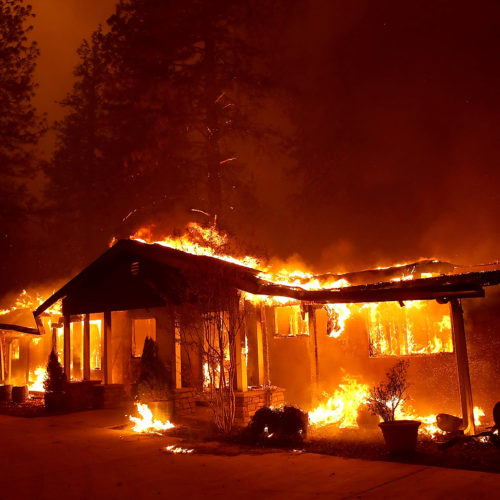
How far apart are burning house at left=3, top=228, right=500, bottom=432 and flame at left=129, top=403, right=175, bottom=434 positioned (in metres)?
0.96

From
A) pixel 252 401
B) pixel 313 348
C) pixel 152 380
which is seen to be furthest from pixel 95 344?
pixel 313 348

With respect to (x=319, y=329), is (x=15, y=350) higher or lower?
higher

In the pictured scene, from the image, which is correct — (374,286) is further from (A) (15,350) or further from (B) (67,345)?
(A) (15,350)

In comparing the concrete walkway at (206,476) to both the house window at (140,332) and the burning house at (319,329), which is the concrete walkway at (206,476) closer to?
the burning house at (319,329)

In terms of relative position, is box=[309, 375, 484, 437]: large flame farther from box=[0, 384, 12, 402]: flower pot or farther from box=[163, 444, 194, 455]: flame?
box=[0, 384, 12, 402]: flower pot

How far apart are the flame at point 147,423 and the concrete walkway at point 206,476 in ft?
5.06

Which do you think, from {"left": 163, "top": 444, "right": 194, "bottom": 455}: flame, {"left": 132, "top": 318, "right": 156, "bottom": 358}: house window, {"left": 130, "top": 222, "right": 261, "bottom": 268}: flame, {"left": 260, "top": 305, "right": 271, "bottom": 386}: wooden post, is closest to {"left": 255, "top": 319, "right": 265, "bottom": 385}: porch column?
{"left": 260, "top": 305, "right": 271, "bottom": 386}: wooden post

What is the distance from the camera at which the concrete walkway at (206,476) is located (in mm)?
7047

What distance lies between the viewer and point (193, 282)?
39.0 ft

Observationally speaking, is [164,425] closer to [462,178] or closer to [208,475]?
[208,475]

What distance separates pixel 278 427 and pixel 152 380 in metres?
4.22

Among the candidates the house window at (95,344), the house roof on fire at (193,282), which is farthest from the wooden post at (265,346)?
the house window at (95,344)

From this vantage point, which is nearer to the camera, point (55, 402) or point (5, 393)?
point (55, 402)

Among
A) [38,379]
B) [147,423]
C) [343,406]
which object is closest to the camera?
[343,406]
